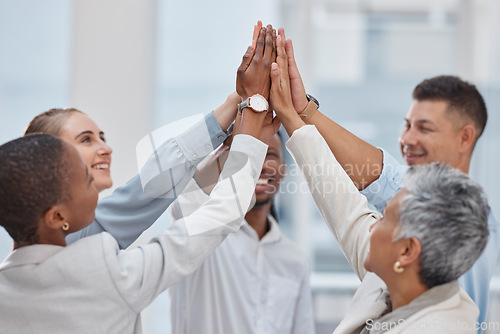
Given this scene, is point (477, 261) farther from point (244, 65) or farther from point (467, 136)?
point (244, 65)

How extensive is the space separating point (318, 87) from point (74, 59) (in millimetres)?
1458

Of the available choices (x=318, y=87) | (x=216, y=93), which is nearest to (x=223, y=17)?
(x=216, y=93)

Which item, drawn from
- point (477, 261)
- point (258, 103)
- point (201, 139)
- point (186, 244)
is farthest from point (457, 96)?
point (186, 244)

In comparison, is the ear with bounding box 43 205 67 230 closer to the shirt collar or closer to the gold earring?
the shirt collar

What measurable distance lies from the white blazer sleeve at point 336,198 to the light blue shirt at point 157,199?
0.28m

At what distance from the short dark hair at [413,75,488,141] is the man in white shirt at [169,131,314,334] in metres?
0.59

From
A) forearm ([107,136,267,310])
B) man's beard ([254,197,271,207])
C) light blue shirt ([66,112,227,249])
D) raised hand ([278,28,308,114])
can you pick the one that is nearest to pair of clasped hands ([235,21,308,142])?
raised hand ([278,28,308,114])

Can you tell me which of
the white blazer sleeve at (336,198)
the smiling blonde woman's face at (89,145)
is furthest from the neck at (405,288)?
the smiling blonde woman's face at (89,145)

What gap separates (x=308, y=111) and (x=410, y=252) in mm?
555

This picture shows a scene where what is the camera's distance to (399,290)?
1056 mm

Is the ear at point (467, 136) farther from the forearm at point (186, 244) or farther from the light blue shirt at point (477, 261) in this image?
the forearm at point (186, 244)

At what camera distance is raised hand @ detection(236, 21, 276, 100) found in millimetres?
1401

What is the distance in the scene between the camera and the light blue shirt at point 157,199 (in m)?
1.41

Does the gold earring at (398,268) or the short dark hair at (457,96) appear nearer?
the gold earring at (398,268)
